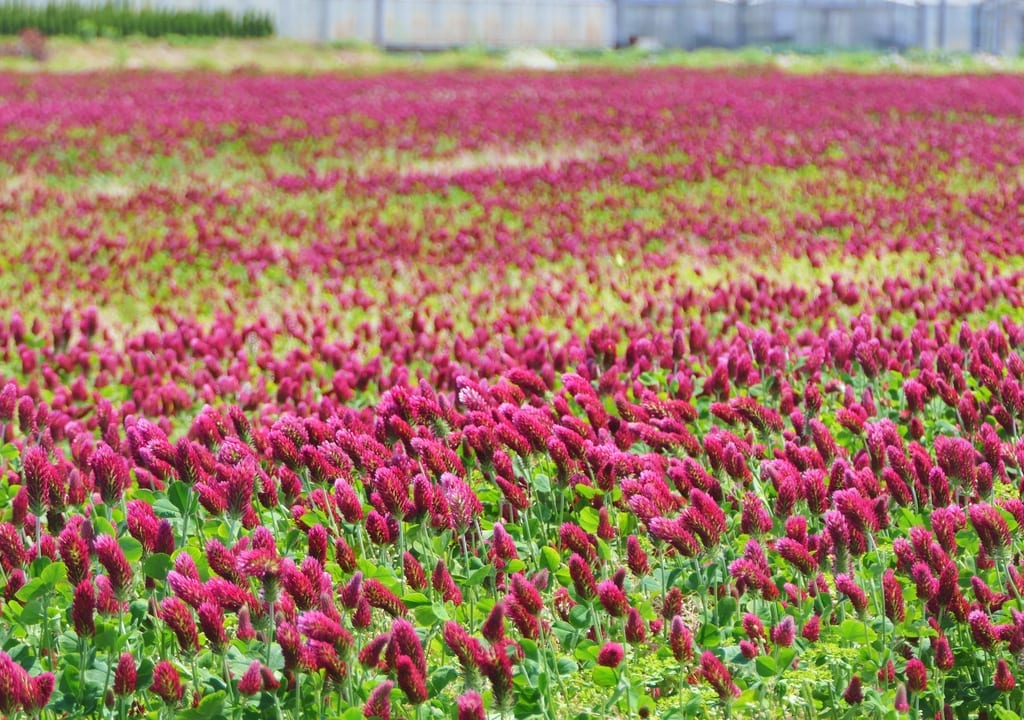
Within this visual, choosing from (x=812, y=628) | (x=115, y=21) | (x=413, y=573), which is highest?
(x=115, y=21)

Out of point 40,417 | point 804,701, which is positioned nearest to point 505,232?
point 40,417

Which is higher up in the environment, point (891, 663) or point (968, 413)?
point (968, 413)

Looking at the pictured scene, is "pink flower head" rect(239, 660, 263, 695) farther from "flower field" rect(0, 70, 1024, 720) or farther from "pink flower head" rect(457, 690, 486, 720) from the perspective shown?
"pink flower head" rect(457, 690, 486, 720)

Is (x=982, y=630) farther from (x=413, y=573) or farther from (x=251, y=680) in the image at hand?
(x=251, y=680)

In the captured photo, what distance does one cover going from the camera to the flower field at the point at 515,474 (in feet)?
9.55

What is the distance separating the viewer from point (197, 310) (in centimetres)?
912

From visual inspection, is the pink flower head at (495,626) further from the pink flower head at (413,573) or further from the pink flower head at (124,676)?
the pink flower head at (124,676)

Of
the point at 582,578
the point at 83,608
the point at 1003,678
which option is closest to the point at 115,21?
the point at 83,608

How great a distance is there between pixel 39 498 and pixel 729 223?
937 cm

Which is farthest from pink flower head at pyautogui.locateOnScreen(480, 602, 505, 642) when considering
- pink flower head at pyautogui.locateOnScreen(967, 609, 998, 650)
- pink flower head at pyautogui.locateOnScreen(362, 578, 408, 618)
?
pink flower head at pyautogui.locateOnScreen(967, 609, 998, 650)

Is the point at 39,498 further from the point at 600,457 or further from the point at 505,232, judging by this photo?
the point at 505,232

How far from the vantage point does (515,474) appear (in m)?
3.79

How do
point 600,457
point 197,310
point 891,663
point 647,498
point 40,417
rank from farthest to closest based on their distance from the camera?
point 197,310, point 40,417, point 600,457, point 647,498, point 891,663

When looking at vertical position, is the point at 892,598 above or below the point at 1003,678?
above
